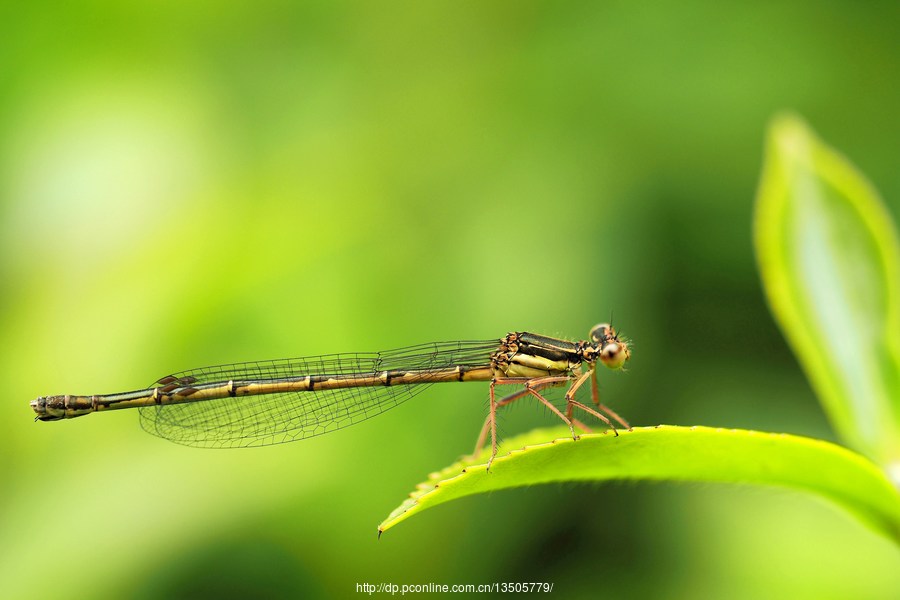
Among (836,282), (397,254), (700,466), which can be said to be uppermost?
(397,254)

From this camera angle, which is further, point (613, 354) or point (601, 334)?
point (601, 334)

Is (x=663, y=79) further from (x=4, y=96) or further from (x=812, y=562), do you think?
(x=4, y=96)

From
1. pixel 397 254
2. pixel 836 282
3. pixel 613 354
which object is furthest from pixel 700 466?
pixel 397 254

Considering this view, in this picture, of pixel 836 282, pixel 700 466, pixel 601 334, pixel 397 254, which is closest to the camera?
pixel 700 466

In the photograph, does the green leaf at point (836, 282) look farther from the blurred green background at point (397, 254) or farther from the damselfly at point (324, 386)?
the blurred green background at point (397, 254)

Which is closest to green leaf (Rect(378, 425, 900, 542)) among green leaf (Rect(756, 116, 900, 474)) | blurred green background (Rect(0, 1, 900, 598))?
green leaf (Rect(756, 116, 900, 474))

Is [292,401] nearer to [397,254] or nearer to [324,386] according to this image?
[324,386]
